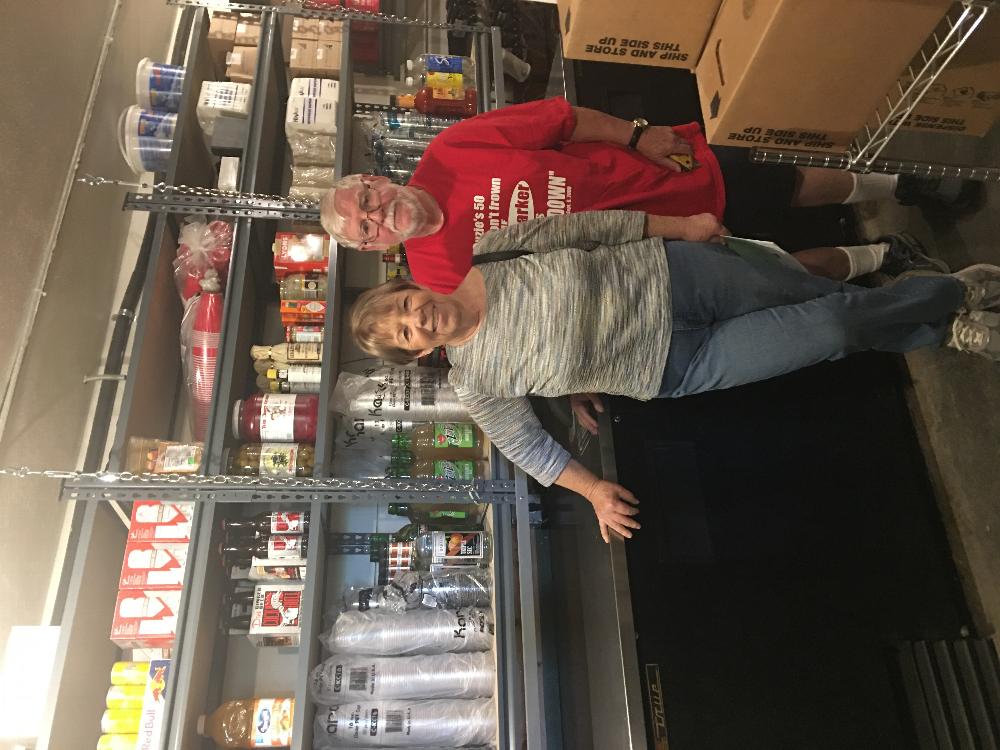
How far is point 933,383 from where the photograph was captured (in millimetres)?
1909

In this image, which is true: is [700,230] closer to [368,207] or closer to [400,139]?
[368,207]

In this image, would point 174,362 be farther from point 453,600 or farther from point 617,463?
point 617,463

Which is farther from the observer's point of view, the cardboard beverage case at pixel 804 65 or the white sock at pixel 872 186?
the white sock at pixel 872 186

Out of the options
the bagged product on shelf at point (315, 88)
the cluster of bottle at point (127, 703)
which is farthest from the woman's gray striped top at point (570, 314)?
the bagged product on shelf at point (315, 88)

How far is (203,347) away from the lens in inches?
75.3

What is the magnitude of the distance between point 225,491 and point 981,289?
197cm

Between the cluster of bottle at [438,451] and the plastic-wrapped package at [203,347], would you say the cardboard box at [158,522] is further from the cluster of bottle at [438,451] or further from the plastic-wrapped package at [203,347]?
the cluster of bottle at [438,451]

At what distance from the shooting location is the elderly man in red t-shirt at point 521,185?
61.7 inches

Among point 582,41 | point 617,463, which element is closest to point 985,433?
point 617,463

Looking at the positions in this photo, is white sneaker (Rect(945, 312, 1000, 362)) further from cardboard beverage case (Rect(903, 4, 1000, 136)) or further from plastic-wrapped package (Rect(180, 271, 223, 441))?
plastic-wrapped package (Rect(180, 271, 223, 441))

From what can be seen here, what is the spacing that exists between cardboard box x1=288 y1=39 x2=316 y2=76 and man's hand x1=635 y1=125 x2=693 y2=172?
4.69 feet

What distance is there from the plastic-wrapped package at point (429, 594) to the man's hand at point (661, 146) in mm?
1324

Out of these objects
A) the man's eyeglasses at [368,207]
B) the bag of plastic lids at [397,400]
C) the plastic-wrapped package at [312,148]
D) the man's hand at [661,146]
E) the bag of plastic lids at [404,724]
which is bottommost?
the bag of plastic lids at [404,724]

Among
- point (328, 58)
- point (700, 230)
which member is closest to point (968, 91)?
point (700, 230)
